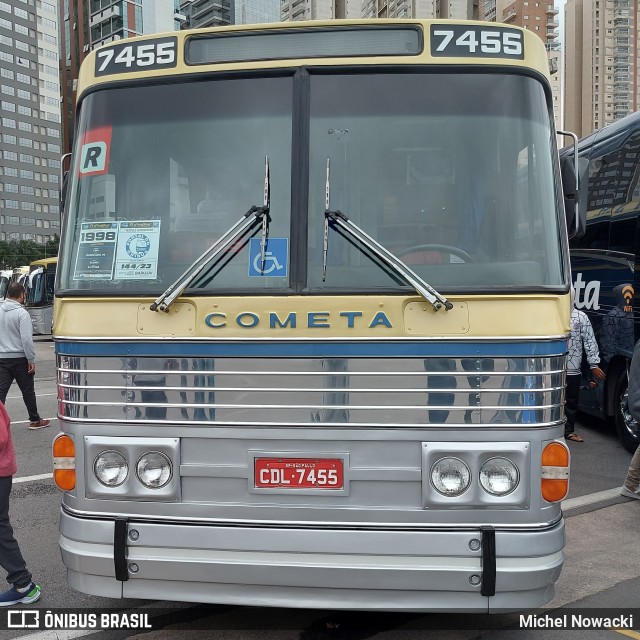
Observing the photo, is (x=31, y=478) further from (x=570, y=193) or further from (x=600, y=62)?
(x=600, y=62)

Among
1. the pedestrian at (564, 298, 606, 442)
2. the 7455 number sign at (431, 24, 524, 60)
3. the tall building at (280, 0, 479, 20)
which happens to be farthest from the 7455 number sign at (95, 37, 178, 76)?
the tall building at (280, 0, 479, 20)

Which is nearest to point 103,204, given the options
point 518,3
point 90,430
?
point 90,430

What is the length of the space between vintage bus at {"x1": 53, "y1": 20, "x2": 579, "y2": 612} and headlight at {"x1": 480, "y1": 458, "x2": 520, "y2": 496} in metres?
0.01

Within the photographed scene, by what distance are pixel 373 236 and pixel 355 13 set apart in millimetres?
75295

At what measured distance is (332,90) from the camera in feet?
11.9

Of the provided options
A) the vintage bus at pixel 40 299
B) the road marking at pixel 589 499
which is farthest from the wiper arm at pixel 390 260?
the vintage bus at pixel 40 299

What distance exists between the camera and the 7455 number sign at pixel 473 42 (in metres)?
3.64

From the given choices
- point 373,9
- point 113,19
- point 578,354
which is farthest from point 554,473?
point 373,9

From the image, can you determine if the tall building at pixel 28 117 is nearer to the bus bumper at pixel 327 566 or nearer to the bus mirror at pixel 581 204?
the bus mirror at pixel 581 204

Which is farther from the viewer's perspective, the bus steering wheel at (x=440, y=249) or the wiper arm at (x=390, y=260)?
the bus steering wheel at (x=440, y=249)

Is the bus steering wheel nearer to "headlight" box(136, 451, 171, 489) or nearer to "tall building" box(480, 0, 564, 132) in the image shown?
"headlight" box(136, 451, 171, 489)

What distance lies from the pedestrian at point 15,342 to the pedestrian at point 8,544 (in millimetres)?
4898

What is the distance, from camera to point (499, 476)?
3.34 metres

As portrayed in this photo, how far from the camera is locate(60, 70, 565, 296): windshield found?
350 centimetres
